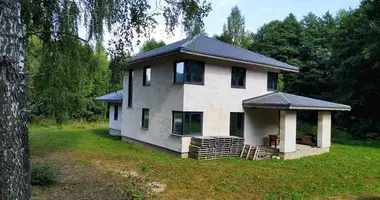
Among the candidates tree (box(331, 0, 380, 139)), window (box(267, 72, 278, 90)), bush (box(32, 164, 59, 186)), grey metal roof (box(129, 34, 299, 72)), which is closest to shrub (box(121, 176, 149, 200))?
bush (box(32, 164, 59, 186))

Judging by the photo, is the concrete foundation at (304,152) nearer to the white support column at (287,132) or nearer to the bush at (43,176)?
the white support column at (287,132)

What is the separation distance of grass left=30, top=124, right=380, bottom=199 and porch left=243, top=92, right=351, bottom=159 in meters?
0.66

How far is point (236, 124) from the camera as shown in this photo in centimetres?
1511

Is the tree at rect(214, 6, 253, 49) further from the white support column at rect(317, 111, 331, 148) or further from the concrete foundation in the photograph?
the concrete foundation

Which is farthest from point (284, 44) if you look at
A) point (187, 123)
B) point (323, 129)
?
point (187, 123)

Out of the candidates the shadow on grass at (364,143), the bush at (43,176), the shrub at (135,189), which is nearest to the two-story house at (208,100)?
the shrub at (135,189)

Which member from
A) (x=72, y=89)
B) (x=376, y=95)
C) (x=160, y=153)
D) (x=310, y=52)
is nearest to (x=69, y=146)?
(x=160, y=153)

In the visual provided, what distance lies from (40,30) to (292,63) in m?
24.8

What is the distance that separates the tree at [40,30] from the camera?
2582mm

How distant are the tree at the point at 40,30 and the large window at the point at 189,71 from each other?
4.66 m

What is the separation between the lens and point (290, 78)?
1122 inches

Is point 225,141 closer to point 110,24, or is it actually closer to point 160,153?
point 160,153

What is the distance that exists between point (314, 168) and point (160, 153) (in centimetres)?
687

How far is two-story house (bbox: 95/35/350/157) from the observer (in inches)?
488
